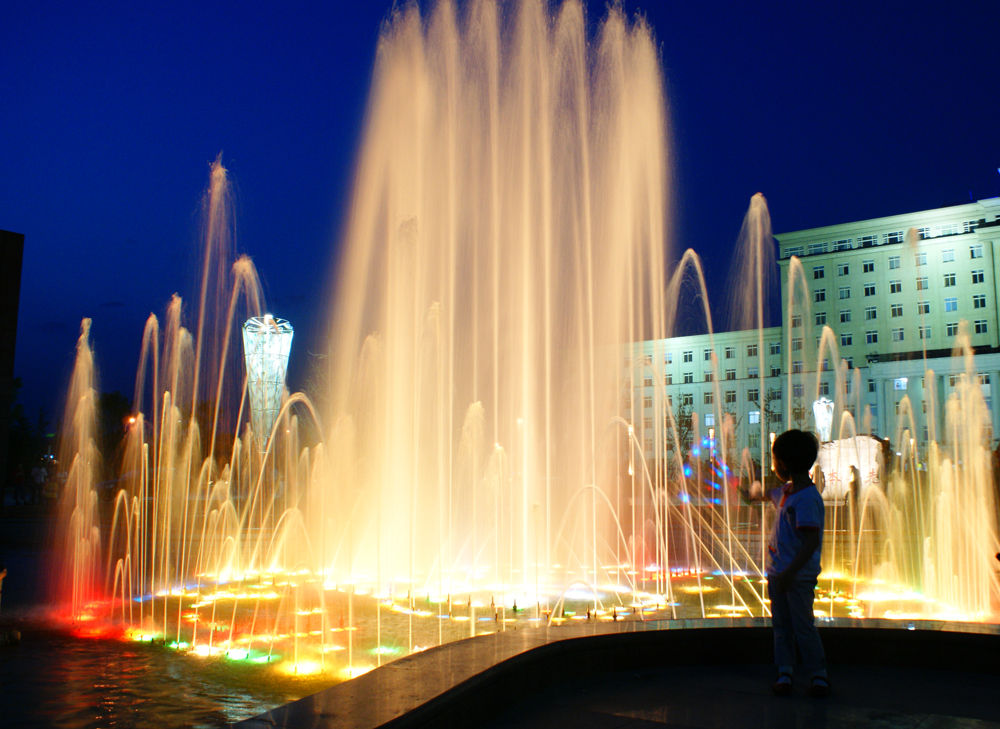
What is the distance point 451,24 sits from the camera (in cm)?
1623

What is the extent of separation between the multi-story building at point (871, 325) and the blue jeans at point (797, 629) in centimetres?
5093

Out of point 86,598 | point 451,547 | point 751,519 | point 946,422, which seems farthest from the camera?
point 946,422

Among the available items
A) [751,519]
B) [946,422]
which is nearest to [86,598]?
[751,519]

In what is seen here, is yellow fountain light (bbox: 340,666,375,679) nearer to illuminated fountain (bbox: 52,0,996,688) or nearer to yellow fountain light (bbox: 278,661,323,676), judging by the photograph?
yellow fountain light (bbox: 278,661,323,676)

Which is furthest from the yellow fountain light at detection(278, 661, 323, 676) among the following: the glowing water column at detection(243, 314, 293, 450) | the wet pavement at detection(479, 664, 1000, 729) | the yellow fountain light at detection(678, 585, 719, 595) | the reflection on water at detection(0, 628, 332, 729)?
the glowing water column at detection(243, 314, 293, 450)

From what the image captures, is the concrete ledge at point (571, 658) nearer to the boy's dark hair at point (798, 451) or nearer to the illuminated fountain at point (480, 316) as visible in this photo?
the boy's dark hair at point (798, 451)

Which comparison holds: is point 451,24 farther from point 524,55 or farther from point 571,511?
point 571,511

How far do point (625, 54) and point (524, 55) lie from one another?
2045mm

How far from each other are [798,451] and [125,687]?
551 centimetres

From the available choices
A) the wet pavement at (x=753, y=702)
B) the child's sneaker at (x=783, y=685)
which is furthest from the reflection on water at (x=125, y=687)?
the child's sneaker at (x=783, y=685)

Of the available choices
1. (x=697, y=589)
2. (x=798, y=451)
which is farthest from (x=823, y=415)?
(x=798, y=451)

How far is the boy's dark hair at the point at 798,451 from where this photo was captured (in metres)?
4.26

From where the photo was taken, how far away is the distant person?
4.08m

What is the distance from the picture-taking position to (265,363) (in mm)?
22516
